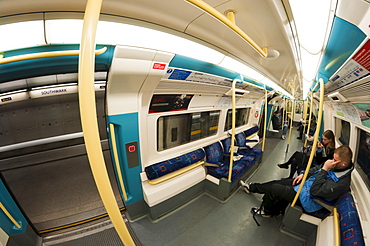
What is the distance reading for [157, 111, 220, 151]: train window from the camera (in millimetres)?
3211

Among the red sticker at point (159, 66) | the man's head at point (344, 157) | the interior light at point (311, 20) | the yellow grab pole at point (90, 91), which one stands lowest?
the man's head at point (344, 157)

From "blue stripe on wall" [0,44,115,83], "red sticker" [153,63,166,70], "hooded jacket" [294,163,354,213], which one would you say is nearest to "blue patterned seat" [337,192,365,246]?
"hooded jacket" [294,163,354,213]

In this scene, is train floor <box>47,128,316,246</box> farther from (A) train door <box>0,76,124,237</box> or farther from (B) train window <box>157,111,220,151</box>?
(B) train window <box>157,111,220,151</box>

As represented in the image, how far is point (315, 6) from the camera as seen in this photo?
1104 millimetres

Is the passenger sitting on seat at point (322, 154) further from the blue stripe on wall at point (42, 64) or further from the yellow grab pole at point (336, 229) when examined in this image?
the blue stripe on wall at point (42, 64)

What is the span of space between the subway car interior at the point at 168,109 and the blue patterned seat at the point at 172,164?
0.09 ft

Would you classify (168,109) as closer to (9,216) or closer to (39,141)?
(9,216)

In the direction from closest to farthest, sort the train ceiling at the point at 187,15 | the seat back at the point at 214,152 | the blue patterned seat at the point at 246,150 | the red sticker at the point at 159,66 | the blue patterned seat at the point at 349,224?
the train ceiling at the point at 187,15, the blue patterned seat at the point at 349,224, the red sticker at the point at 159,66, the seat back at the point at 214,152, the blue patterned seat at the point at 246,150

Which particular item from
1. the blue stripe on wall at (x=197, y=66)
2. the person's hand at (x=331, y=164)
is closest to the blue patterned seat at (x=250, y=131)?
the person's hand at (x=331, y=164)

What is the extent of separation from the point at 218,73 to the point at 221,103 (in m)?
1.81

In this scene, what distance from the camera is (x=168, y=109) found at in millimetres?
3020

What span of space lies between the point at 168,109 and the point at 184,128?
0.89 metres

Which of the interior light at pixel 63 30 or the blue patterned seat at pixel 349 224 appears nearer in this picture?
the interior light at pixel 63 30

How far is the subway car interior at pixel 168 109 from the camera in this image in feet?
3.61
